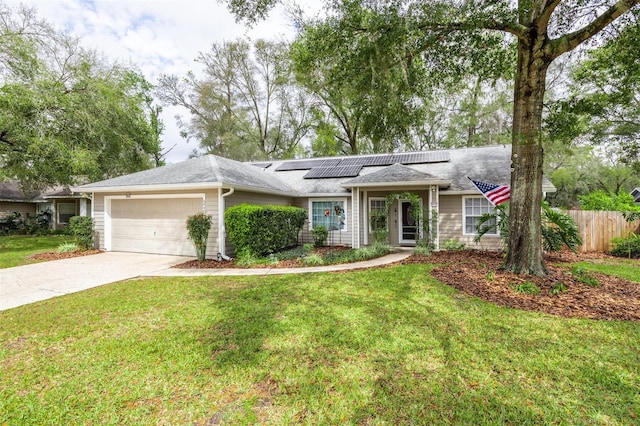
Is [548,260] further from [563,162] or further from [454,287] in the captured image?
[563,162]

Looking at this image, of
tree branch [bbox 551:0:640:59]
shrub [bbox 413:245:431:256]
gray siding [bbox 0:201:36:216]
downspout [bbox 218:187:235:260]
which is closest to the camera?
tree branch [bbox 551:0:640:59]

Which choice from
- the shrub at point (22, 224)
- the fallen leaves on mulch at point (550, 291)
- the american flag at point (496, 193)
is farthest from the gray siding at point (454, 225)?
the shrub at point (22, 224)

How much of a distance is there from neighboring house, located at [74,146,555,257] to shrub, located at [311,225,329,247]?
0.35 m

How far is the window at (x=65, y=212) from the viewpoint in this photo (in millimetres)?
20969

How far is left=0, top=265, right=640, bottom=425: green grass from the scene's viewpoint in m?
2.44

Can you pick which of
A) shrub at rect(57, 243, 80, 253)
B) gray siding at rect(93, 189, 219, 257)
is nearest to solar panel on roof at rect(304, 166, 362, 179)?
gray siding at rect(93, 189, 219, 257)

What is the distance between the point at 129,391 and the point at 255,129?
25.0 m

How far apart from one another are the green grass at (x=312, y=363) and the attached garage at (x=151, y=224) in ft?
16.4

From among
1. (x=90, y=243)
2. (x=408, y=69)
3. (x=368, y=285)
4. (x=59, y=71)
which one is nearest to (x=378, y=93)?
(x=408, y=69)

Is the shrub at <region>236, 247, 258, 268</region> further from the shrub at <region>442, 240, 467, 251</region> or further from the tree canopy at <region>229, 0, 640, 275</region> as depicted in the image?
the shrub at <region>442, 240, 467, 251</region>

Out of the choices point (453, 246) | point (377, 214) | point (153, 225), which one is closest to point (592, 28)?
point (453, 246)

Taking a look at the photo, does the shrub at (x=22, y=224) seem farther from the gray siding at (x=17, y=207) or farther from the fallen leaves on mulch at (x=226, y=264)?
the fallen leaves on mulch at (x=226, y=264)

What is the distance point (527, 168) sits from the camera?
20.1ft

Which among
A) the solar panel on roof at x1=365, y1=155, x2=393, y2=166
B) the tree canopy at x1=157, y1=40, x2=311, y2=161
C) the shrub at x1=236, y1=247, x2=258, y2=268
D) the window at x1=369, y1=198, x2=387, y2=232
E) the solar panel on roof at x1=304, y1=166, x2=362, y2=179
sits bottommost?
the shrub at x1=236, y1=247, x2=258, y2=268
